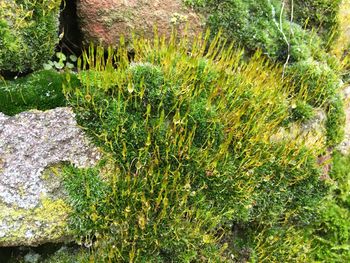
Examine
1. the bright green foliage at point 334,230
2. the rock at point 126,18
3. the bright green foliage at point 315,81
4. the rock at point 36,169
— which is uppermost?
the rock at point 126,18

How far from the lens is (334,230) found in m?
4.67

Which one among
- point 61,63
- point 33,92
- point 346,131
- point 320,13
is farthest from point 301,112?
point 33,92

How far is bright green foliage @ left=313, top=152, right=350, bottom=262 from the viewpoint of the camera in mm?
4578

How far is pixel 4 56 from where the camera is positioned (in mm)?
3988

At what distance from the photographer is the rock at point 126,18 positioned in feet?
15.1

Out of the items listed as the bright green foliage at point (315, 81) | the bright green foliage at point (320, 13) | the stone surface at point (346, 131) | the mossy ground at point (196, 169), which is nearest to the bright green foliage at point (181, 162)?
the mossy ground at point (196, 169)

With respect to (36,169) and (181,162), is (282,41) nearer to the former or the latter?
(181,162)

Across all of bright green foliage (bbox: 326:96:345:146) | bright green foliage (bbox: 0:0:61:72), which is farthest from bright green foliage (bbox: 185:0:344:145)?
bright green foliage (bbox: 0:0:61:72)

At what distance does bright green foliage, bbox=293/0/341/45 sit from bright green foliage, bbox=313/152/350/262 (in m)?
1.92

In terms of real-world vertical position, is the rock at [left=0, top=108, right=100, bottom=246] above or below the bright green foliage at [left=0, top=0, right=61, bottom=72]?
below

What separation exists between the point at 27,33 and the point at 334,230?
11.6 ft

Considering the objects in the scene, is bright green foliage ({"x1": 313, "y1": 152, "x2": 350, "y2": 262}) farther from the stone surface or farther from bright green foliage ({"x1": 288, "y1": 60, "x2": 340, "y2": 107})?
bright green foliage ({"x1": 288, "y1": 60, "x2": 340, "y2": 107})

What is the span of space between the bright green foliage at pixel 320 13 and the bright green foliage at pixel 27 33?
2.93 m

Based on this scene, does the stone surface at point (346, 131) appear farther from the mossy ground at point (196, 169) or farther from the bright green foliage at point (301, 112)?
the bright green foliage at point (301, 112)
